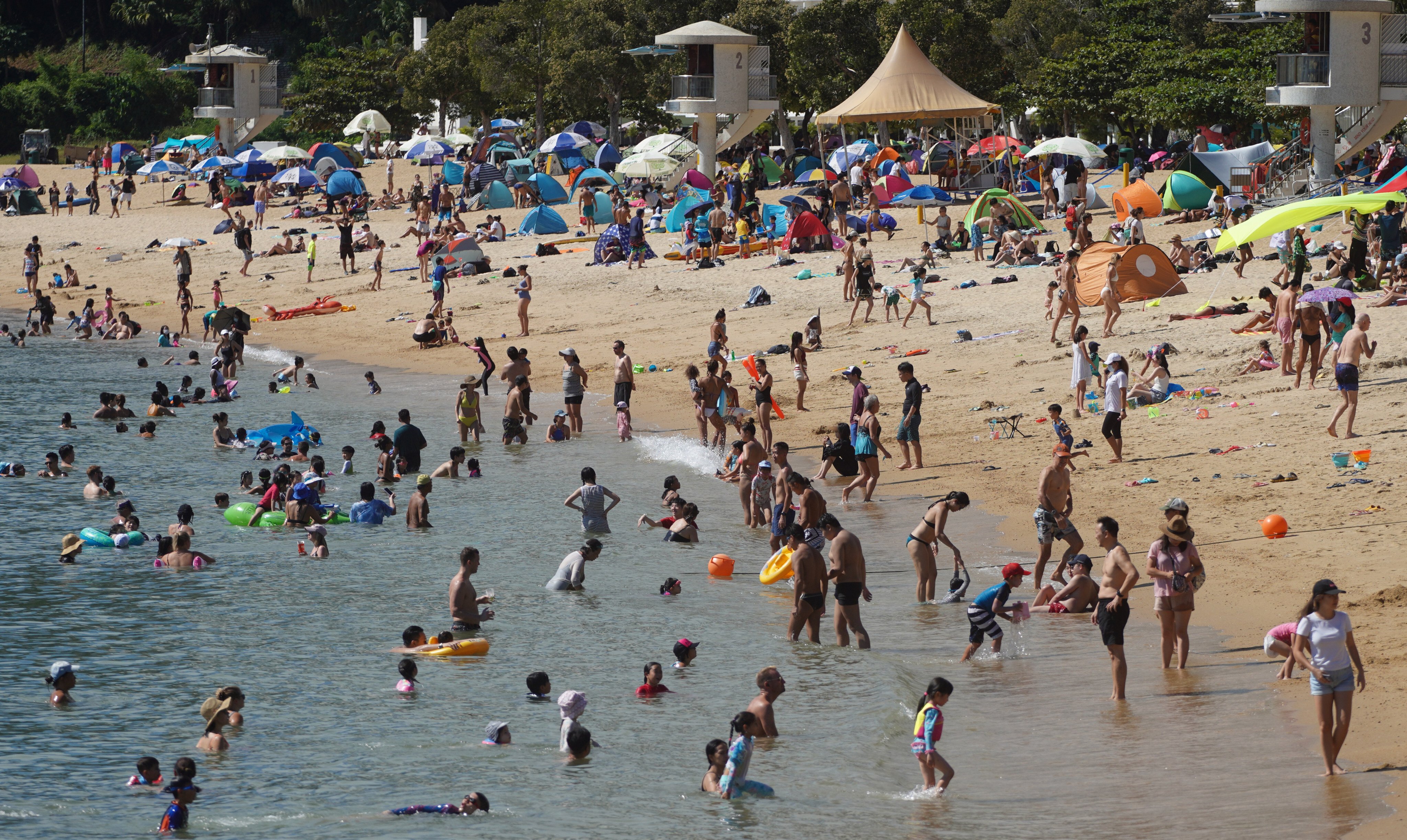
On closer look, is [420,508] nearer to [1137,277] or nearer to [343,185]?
[1137,277]

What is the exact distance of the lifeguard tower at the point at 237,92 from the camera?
6069 centimetres

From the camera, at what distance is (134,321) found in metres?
36.7

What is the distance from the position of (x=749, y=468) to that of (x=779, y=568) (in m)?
2.31

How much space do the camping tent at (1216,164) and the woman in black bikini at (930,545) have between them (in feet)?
76.1

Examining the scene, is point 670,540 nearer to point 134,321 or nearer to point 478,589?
point 478,589

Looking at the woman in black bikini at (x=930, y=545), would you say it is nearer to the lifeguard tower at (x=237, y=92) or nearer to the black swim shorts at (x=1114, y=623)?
the black swim shorts at (x=1114, y=623)

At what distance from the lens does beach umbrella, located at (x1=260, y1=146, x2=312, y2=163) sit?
49.6 m

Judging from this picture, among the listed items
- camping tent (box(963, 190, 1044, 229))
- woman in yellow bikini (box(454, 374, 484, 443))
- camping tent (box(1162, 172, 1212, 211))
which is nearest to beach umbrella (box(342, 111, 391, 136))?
camping tent (box(963, 190, 1044, 229))

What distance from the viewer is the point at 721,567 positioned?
50.9ft

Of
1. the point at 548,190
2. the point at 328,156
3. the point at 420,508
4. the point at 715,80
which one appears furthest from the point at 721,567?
the point at 328,156

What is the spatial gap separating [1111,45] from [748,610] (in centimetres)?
3085

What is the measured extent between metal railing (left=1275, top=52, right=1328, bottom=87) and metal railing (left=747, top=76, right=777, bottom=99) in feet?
51.7

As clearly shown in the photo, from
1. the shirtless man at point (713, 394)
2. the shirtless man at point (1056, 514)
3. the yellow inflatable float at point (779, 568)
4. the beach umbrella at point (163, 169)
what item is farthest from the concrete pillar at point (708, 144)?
the shirtless man at point (1056, 514)

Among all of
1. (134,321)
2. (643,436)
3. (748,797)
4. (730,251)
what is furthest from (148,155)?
(748,797)
